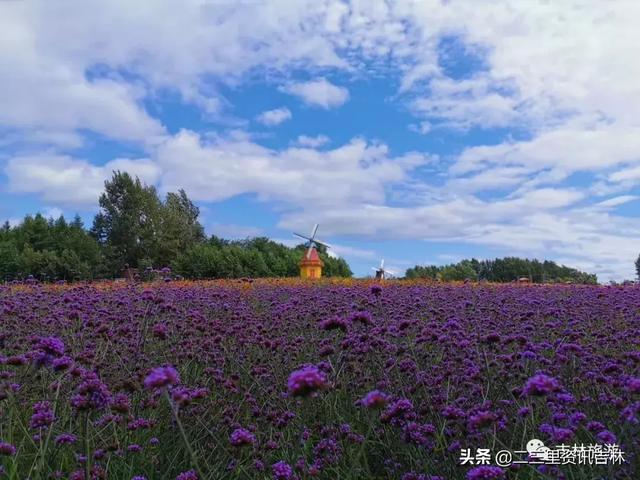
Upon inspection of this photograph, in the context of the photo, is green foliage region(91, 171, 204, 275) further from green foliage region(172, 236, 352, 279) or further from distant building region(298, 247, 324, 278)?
distant building region(298, 247, 324, 278)

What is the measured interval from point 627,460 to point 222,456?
7.18 feet

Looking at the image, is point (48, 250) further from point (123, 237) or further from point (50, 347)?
point (50, 347)

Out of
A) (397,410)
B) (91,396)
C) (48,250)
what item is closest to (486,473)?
(397,410)

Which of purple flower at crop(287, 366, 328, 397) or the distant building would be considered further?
the distant building

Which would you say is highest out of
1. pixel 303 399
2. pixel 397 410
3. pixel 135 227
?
pixel 135 227

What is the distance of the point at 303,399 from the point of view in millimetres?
2219

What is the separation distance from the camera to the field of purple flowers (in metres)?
2.79

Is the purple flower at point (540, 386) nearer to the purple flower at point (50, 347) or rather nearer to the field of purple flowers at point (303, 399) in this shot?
the field of purple flowers at point (303, 399)

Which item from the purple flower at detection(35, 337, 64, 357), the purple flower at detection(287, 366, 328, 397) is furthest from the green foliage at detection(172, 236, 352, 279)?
the purple flower at detection(287, 366, 328, 397)

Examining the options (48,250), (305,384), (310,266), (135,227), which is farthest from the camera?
(135,227)

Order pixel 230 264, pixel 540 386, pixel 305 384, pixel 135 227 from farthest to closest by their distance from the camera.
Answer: pixel 135 227
pixel 230 264
pixel 540 386
pixel 305 384

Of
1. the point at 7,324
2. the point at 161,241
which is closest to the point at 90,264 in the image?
the point at 161,241

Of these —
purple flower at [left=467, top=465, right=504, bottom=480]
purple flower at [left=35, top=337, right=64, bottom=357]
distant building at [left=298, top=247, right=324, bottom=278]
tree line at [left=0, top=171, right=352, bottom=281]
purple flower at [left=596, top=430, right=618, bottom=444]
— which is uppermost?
tree line at [left=0, top=171, right=352, bottom=281]

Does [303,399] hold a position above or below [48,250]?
below
